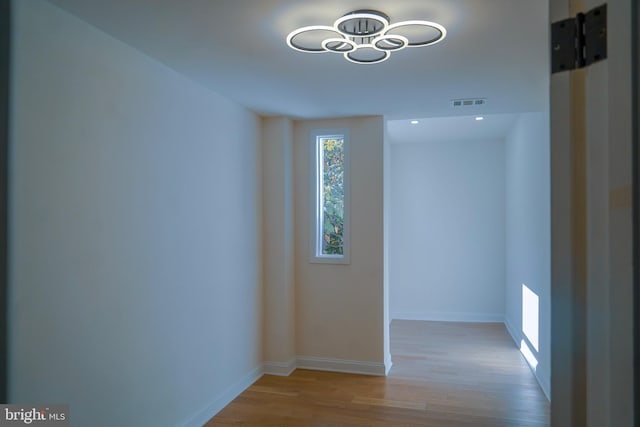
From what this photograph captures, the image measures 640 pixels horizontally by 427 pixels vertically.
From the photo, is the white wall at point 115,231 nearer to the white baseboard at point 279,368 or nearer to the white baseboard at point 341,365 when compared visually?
the white baseboard at point 279,368

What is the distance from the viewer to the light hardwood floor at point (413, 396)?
3359 millimetres

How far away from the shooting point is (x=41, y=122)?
1981mm

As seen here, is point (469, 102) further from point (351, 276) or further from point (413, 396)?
point (413, 396)

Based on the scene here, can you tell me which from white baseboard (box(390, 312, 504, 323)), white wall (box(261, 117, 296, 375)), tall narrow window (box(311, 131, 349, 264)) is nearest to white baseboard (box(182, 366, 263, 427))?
white wall (box(261, 117, 296, 375))

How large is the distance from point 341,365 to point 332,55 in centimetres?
315

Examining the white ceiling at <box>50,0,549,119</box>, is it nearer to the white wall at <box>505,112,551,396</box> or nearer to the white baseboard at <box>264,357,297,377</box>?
the white wall at <box>505,112,551,396</box>

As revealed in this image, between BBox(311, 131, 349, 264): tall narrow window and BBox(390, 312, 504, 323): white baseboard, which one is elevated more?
BBox(311, 131, 349, 264): tall narrow window

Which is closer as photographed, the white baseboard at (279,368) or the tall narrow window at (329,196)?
the white baseboard at (279,368)

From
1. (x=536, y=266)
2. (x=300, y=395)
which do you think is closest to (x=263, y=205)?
(x=300, y=395)

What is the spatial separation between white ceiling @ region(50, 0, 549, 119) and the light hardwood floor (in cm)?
264

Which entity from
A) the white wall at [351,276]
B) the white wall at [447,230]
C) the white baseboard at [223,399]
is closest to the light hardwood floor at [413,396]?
the white baseboard at [223,399]

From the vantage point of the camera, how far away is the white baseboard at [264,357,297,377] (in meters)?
4.38

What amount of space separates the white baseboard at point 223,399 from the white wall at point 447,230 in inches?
129


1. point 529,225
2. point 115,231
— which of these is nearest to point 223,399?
point 115,231
